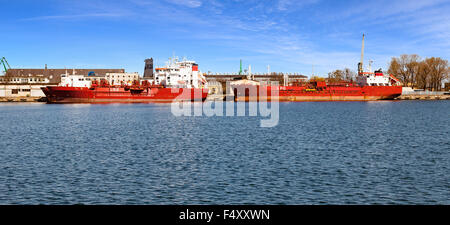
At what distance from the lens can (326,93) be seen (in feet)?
340

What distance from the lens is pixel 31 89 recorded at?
367 feet

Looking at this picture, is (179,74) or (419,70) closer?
(179,74)

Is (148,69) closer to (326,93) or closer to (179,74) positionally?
(179,74)

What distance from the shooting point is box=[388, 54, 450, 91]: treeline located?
129125mm

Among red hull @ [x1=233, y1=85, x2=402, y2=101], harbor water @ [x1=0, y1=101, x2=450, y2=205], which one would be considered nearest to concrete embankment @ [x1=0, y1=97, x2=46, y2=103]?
red hull @ [x1=233, y1=85, x2=402, y2=101]

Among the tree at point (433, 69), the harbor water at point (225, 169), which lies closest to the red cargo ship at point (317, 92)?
the tree at point (433, 69)

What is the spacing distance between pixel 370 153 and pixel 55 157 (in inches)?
725

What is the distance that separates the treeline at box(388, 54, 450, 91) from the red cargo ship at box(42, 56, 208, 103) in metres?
74.2

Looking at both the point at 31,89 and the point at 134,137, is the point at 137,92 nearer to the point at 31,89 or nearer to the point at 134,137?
the point at 31,89

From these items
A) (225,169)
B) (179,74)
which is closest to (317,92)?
(179,74)

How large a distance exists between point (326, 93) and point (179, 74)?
40.3m

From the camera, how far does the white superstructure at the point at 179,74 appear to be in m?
95.8

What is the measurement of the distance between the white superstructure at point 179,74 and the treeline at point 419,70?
247 feet
